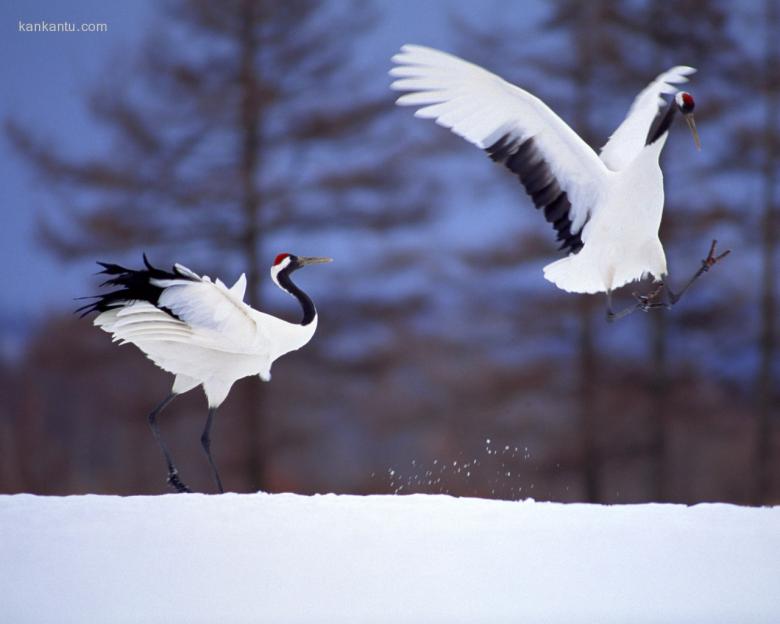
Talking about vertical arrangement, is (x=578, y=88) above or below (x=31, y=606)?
above

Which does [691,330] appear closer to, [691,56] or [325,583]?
[691,56]

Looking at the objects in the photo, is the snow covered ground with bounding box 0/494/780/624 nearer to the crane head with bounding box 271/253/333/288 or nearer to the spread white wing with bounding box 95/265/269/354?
the spread white wing with bounding box 95/265/269/354

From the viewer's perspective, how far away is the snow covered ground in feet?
11.3

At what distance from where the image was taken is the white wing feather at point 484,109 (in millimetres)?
4145

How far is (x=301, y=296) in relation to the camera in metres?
4.77

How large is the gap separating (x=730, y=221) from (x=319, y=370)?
11.3ft

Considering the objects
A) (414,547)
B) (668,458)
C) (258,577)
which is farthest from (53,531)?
(668,458)

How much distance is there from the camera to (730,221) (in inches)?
297

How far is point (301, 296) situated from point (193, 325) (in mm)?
640

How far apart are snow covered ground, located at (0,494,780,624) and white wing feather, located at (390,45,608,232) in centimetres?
162

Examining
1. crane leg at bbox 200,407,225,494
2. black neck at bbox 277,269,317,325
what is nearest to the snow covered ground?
crane leg at bbox 200,407,225,494

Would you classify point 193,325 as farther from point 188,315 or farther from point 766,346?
point 766,346

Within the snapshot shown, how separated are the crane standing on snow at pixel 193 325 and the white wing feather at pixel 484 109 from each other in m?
0.89

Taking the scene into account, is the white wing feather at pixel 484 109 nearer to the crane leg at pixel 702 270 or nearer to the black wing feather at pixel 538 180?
the black wing feather at pixel 538 180
